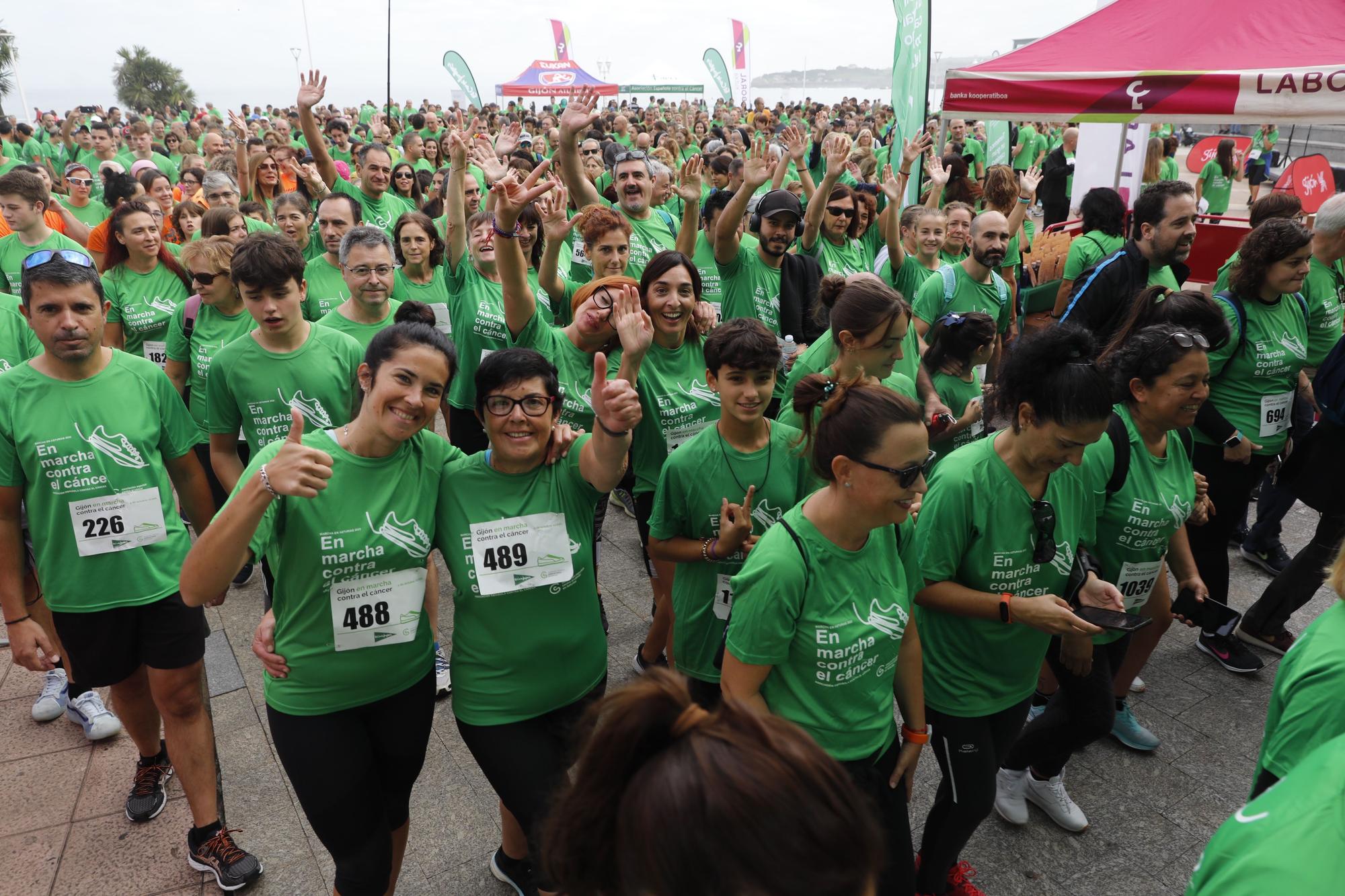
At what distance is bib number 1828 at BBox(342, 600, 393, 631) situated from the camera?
2373mm

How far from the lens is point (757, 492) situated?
3.03m

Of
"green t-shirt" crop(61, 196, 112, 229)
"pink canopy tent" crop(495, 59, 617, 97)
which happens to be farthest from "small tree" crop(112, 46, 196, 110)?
"green t-shirt" crop(61, 196, 112, 229)

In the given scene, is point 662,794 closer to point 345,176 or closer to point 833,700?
→ point 833,700

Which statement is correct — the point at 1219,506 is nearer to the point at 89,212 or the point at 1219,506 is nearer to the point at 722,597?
the point at 722,597

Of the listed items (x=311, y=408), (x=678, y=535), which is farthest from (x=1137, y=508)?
(x=311, y=408)

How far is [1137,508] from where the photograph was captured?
3100 millimetres

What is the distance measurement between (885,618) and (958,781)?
0.71 metres

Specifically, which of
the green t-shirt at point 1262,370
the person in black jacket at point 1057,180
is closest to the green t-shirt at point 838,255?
the green t-shirt at point 1262,370

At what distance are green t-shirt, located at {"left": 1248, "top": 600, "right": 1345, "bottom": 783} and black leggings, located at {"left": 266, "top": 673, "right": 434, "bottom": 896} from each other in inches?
86.1

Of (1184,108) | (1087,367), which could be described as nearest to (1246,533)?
(1184,108)

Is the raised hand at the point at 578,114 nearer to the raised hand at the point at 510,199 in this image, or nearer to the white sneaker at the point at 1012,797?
the raised hand at the point at 510,199

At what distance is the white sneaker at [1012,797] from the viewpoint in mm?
3320

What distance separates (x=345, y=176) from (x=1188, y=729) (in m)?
11.4

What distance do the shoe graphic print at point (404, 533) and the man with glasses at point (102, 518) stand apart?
3.83ft
